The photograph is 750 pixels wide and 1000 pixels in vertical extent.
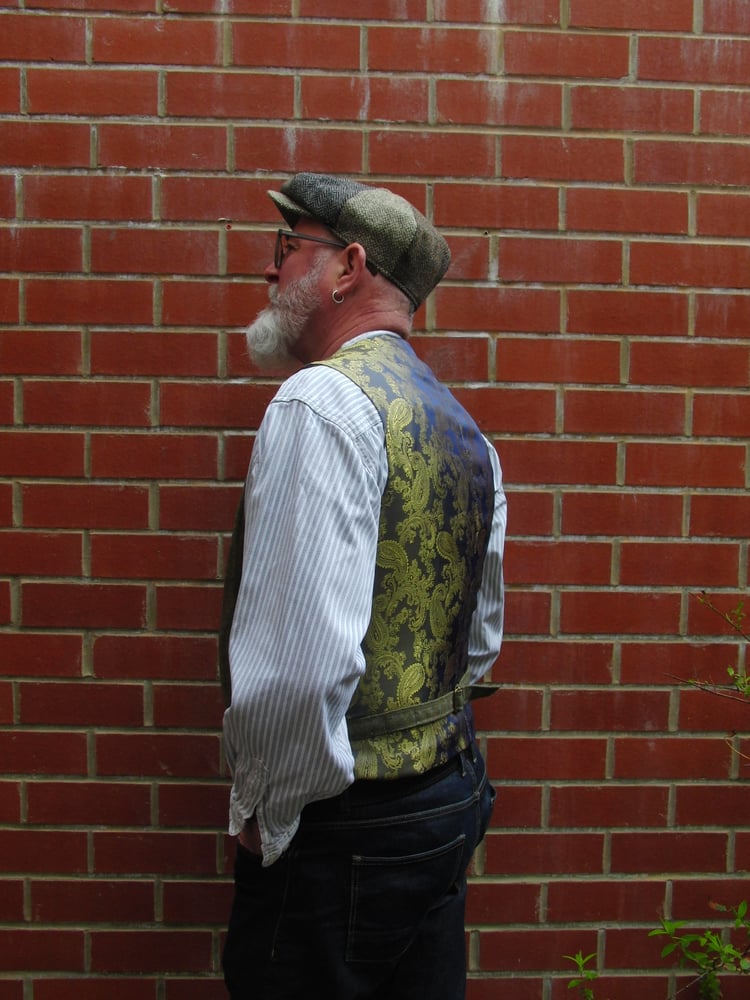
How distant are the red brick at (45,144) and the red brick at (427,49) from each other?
0.71 metres

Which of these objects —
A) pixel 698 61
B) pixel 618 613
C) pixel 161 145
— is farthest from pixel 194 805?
pixel 698 61

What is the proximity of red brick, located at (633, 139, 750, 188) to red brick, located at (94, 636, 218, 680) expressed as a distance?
155 cm

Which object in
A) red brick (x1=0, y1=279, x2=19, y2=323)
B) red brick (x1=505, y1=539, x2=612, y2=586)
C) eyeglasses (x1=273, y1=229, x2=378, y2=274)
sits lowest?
red brick (x1=505, y1=539, x2=612, y2=586)

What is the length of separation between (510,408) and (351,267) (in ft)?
2.02

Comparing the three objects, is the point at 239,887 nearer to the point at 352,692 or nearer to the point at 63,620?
the point at 352,692

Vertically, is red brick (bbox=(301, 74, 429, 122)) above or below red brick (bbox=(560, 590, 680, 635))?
above

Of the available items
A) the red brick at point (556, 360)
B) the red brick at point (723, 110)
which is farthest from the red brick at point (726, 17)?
the red brick at point (556, 360)

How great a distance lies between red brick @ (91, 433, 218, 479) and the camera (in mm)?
2248

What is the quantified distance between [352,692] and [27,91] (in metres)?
1.64

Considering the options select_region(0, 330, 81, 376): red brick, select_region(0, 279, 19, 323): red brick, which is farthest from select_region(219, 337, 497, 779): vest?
select_region(0, 279, 19, 323): red brick

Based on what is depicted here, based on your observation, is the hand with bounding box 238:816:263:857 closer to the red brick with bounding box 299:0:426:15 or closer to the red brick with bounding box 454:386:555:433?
the red brick with bounding box 454:386:555:433

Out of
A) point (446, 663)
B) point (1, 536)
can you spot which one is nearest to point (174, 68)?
point (1, 536)

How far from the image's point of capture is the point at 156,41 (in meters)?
2.21

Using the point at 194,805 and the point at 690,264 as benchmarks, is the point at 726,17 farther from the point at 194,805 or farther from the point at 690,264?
the point at 194,805
